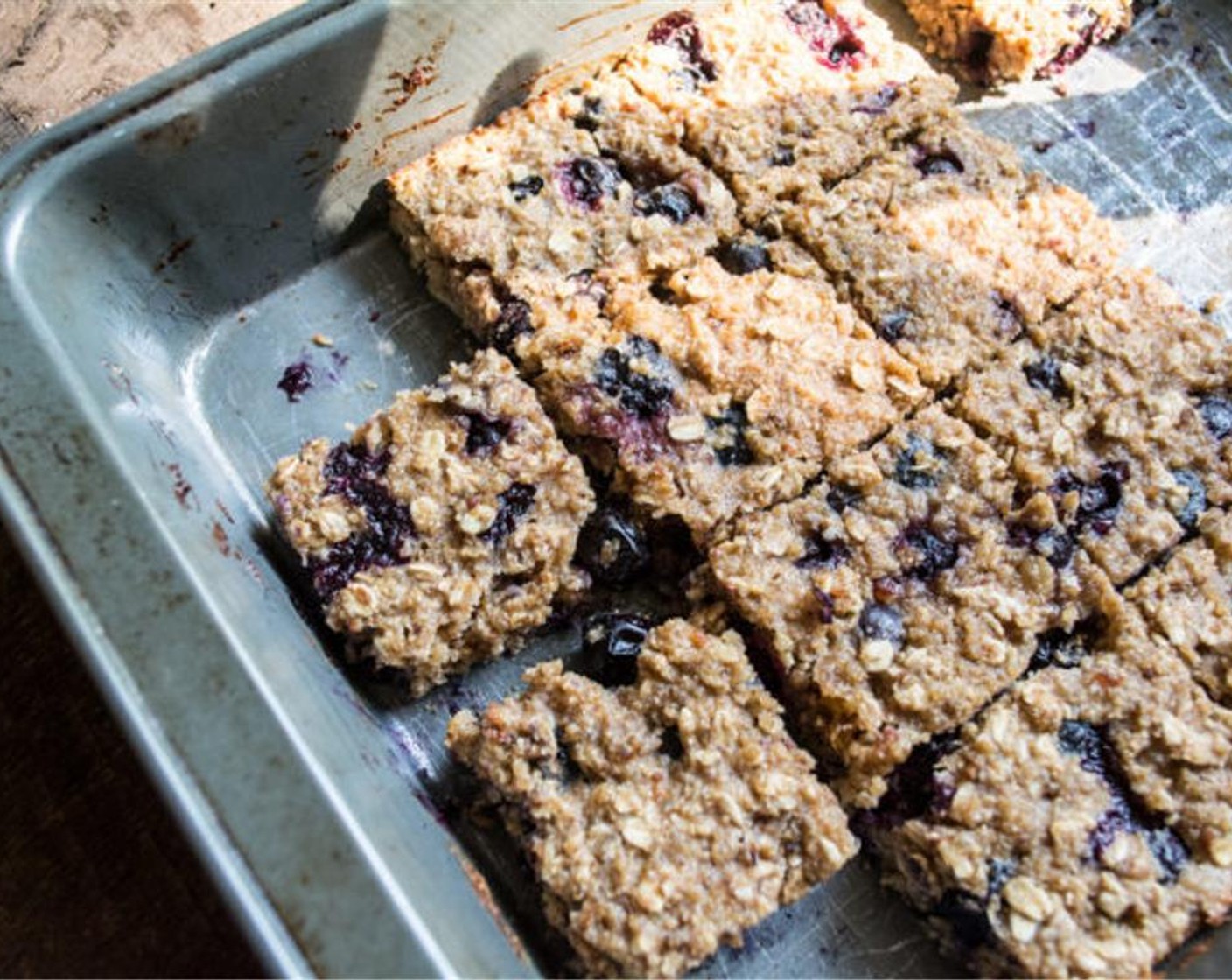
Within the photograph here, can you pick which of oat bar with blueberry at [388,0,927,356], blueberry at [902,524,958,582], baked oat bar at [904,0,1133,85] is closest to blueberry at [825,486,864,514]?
blueberry at [902,524,958,582]

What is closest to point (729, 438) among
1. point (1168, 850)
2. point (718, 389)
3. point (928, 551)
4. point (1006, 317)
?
point (718, 389)

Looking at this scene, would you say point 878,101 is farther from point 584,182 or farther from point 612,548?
point 612,548

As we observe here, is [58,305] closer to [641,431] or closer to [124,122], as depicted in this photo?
[124,122]

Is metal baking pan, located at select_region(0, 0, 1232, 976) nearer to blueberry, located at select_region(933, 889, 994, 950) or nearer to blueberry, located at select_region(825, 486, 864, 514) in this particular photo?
→ blueberry, located at select_region(933, 889, 994, 950)

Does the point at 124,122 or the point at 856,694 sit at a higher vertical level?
the point at 124,122

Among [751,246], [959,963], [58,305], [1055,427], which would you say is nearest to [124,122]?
[58,305]

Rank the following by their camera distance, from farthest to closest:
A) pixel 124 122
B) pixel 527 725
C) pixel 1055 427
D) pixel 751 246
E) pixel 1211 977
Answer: pixel 751 246
pixel 1055 427
pixel 124 122
pixel 527 725
pixel 1211 977
